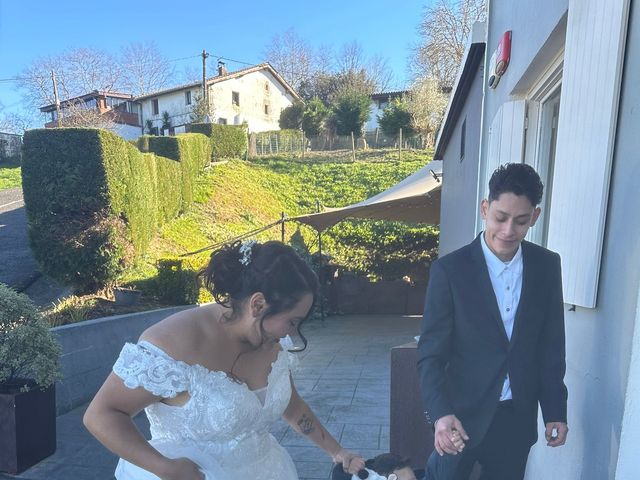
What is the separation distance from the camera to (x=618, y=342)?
1.44 meters

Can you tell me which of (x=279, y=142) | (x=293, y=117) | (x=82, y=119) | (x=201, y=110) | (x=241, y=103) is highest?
(x=241, y=103)

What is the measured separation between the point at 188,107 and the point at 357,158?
16.1 meters

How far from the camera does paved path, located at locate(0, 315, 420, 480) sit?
125 inches

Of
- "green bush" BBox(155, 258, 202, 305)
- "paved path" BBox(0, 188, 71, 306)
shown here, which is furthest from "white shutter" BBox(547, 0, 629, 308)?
"paved path" BBox(0, 188, 71, 306)

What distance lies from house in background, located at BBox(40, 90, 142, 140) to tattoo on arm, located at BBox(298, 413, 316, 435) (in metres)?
30.9

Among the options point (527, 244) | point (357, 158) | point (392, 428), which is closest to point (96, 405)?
point (527, 244)

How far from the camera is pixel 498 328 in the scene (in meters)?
1.58

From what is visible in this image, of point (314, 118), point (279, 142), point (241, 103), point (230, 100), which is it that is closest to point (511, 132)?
point (279, 142)

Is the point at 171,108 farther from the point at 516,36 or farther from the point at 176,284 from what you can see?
the point at 516,36

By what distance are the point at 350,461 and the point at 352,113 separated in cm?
2496

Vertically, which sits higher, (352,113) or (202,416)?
(352,113)

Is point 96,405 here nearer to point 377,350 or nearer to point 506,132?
point 506,132

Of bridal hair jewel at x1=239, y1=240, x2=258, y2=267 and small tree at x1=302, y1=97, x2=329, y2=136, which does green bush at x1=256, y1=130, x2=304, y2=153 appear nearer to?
small tree at x1=302, y1=97, x2=329, y2=136

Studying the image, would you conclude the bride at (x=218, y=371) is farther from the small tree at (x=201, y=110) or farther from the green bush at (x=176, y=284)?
the small tree at (x=201, y=110)
